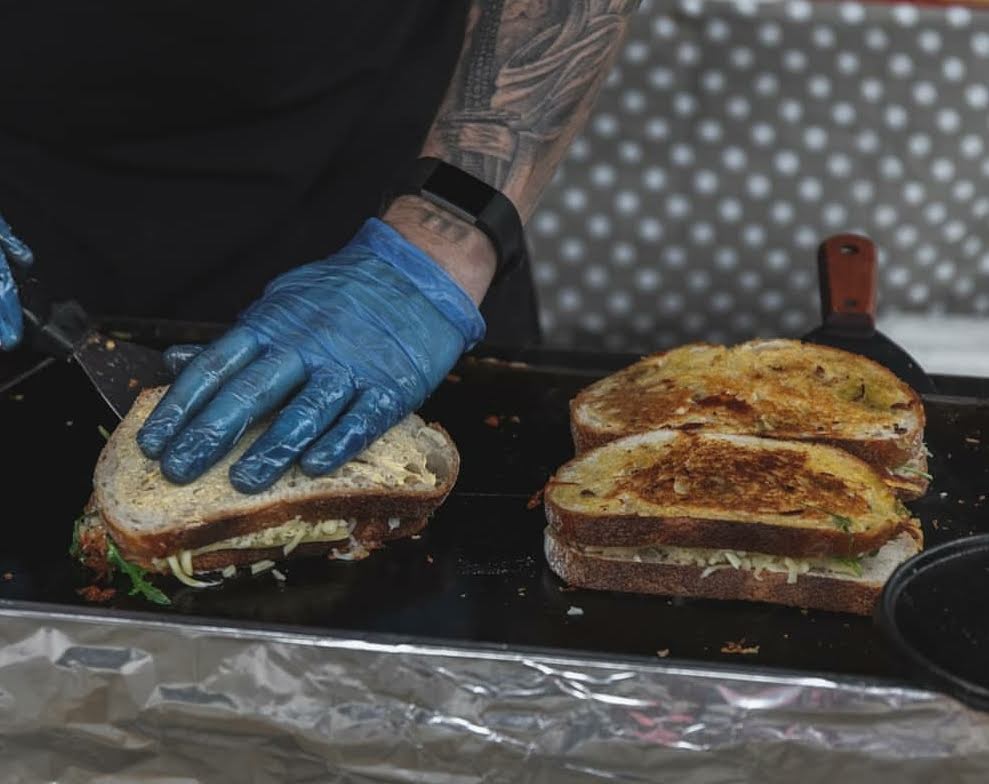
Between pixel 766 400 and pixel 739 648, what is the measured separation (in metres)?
0.77

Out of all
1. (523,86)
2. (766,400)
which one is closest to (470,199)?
(523,86)

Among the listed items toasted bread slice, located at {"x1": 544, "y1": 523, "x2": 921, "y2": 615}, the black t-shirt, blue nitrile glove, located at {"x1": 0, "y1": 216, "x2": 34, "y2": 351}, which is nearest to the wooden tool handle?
toasted bread slice, located at {"x1": 544, "y1": 523, "x2": 921, "y2": 615}

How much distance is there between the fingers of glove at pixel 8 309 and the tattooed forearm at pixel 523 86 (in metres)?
1.03

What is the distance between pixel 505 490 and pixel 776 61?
85.4 inches

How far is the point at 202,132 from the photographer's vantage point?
3.37m

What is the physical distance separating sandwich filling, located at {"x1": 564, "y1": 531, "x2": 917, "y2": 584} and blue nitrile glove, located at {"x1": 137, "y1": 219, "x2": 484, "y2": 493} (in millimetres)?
559

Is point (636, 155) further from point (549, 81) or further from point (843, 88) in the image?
point (549, 81)

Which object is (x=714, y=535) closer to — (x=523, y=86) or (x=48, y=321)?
(x=523, y=86)

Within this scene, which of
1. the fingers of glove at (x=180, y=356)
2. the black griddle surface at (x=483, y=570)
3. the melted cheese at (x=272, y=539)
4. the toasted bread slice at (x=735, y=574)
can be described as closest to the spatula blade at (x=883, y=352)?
the black griddle surface at (x=483, y=570)

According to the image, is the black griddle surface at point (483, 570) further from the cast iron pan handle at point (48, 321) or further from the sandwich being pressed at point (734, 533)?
the cast iron pan handle at point (48, 321)

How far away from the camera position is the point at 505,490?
8.98 feet

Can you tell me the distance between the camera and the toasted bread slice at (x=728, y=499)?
2.33m

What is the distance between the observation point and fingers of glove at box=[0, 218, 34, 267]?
8.93ft

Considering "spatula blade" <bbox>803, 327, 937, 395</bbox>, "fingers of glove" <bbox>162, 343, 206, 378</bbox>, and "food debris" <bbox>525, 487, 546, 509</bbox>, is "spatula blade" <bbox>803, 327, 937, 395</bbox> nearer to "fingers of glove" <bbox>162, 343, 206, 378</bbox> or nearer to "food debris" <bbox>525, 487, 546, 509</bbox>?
"food debris" <bbox>525, 487, 546, 509</bbox>
